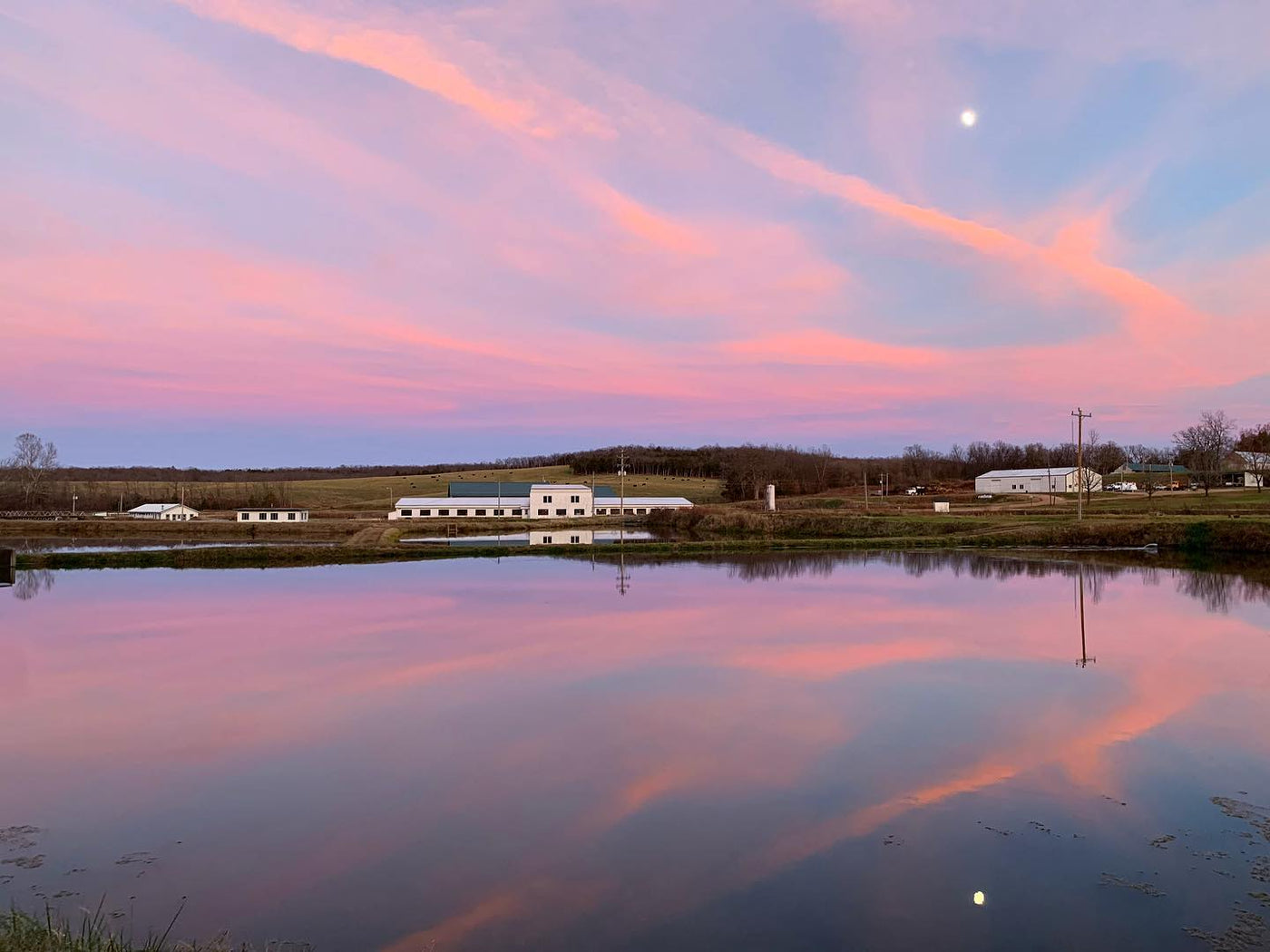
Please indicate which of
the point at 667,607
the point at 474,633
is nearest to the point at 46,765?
the point at 474,633

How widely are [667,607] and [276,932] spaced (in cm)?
1690

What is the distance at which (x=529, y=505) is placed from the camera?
228 ft

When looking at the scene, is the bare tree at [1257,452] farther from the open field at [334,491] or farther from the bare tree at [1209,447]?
the open field at [334,491]

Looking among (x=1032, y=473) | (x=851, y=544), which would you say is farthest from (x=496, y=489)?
(x=1032, y=473)

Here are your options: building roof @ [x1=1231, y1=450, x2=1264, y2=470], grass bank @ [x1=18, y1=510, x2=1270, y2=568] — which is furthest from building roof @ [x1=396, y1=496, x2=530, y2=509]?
building roof @ [x1=1231, y1=450, x2=1264, y2=470]

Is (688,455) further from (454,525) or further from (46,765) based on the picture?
(46,765)

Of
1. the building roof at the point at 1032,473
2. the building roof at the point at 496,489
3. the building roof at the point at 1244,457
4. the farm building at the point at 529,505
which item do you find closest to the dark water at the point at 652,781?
the farm building at the point at 529,505

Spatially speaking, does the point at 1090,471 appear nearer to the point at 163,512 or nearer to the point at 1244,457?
the point at 1244,457

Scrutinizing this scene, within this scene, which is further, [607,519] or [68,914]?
[607,519]

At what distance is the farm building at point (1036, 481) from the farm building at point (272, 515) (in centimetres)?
6806

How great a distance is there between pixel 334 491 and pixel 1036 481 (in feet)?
280

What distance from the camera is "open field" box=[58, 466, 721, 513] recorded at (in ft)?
295

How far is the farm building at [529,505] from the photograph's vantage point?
6806cm

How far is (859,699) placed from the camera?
13.1 meters
